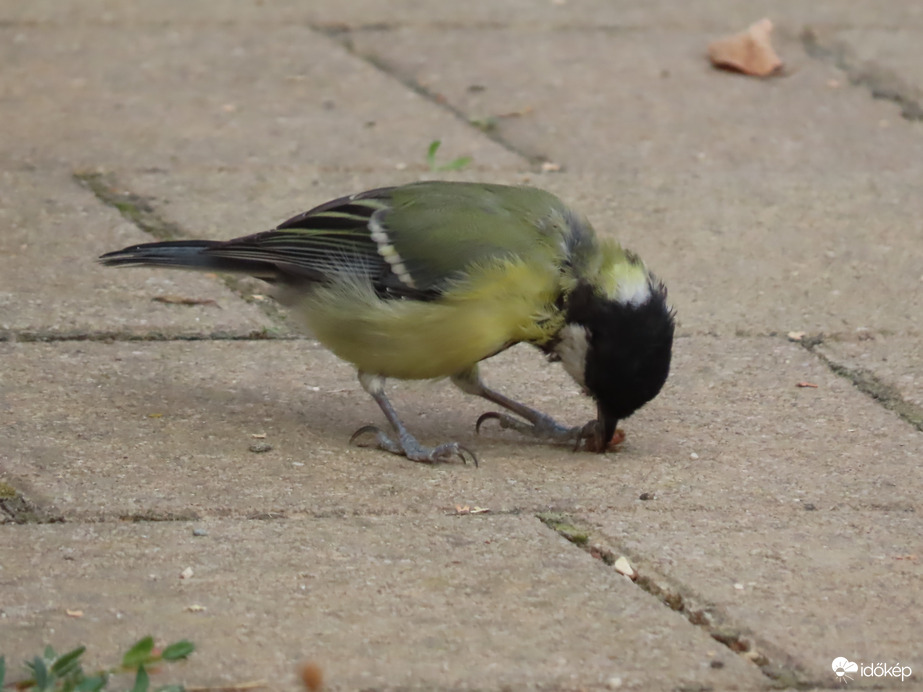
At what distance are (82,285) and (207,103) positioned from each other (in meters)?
2.19

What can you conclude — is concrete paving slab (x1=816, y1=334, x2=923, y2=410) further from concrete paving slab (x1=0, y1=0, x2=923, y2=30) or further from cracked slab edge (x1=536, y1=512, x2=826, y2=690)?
concrete paving slab (x1=0, y1=0, x2=923, y2=30)

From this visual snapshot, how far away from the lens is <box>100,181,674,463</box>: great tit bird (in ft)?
13.8

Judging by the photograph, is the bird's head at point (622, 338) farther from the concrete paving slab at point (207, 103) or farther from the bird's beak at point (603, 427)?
the concrete paving slab at point (207, 103)

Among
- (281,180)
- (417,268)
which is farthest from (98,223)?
(417,268)

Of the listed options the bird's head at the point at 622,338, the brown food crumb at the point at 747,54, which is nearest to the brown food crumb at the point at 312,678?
the bird's head at the point at 622,338

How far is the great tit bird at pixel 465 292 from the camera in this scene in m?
4.21

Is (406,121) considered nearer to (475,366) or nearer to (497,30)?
(497,30)

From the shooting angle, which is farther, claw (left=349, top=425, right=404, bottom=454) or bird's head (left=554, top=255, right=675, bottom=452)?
claw (left=349, top=425, right=404, bottom=454)

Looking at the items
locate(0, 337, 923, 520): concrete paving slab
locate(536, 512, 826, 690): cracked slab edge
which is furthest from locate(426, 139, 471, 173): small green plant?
locate(536, 512, 826, 690): cracked slab edge

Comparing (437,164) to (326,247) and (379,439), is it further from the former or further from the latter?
(379,439)

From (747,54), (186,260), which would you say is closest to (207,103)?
(186,260)

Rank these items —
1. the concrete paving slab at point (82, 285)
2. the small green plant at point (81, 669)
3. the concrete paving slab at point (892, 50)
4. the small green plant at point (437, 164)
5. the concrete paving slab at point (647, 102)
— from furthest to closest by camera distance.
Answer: the concrete paving slab at point (892, 50)
the concrete paving slab at point (647, 102)
the small green plant at point (437, 164)
the concrete paving slab at point (82, 285)
the small green plant at point (81, 669)

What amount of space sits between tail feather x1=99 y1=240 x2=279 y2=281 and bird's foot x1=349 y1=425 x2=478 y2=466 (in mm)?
659

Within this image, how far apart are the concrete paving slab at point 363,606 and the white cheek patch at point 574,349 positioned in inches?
26.4
